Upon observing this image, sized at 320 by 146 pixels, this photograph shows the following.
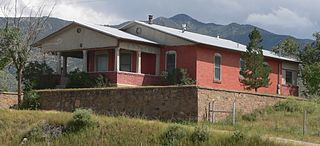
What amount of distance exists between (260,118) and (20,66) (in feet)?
46.4

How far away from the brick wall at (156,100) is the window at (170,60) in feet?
32.1

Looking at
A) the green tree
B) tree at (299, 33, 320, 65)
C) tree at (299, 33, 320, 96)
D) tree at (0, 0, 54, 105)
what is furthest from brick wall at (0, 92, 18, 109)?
tree at (299, 33, 320, 65)

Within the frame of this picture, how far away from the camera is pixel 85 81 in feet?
127

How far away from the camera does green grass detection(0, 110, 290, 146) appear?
22078 mm

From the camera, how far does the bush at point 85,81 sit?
126 ft

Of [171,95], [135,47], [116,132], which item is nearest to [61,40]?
[135,47]

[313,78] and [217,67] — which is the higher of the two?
[217,67]

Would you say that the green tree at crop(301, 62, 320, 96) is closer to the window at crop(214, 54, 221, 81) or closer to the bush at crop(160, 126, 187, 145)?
the window at crop(214, 54, 221, 81)

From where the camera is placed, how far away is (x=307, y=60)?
180ft

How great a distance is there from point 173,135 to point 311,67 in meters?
29.5

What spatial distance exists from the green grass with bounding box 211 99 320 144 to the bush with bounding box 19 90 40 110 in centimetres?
984

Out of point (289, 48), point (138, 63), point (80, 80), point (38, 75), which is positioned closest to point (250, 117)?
point (138, 63)

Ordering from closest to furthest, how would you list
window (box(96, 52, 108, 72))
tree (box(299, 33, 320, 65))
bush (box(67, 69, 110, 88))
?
bush (box(67, 69, 110, 88)), window (box(96, 52, 108, 72)), tree (box(299, 33, 320, 65))

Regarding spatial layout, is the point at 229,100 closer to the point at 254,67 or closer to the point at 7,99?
the point at 254,67
